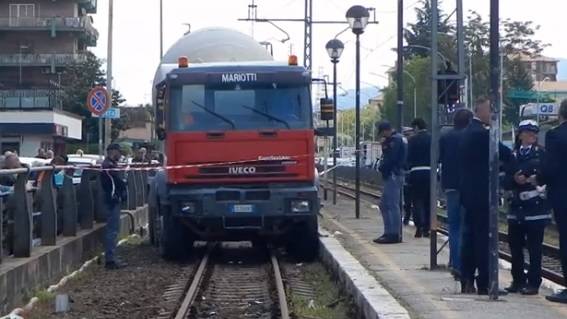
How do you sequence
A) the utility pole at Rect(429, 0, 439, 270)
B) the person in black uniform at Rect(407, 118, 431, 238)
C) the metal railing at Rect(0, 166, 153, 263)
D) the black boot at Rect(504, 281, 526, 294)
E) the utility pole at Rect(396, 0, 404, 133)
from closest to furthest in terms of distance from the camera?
the black boot at Rect(504, 281, 526, 294) → the metal railing at Rect(0, 166, 153, 263) → the utility pole at Rect(429, 0, 439, 270) → the person in black uniform at Rect(407, 118, 431, 238) → the utility pole at Rect(396, 0, 404, 133)

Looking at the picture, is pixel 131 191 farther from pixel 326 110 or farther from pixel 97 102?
pixel 326 110

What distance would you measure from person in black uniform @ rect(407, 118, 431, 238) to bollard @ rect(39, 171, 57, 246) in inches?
259

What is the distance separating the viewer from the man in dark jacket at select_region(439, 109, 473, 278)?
12.5 m

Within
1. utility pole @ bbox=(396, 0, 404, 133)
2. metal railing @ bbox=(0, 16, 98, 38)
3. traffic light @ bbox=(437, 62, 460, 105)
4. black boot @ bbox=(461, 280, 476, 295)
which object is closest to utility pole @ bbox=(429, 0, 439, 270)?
traffic light @ bbox=(437, 62, 460, 105)

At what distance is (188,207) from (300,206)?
1650 mm

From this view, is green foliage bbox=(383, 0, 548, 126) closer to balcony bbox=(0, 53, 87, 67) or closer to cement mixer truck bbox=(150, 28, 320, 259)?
balcony bbox=(0, 53, 87, 67)

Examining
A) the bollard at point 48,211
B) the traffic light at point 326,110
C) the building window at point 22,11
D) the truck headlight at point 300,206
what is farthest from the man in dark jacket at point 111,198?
the building window at point 22,11

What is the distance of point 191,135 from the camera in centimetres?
1808

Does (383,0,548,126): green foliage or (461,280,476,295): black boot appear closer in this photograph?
(461,280,476,295): black boot

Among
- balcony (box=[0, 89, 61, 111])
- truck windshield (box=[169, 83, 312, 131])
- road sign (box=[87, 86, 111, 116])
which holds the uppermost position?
balcony (box=[0, 89, 61, 111])

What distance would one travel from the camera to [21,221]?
14117 millimetres

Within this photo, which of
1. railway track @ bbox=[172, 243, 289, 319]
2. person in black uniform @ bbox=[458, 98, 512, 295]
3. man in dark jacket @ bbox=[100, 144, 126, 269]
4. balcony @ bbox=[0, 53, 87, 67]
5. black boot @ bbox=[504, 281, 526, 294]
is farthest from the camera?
balcony @ bbox=[0, 53, 87, 67]

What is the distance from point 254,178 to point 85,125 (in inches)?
1998

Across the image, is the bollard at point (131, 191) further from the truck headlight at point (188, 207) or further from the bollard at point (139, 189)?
the truck headlight at point (188, 207)
